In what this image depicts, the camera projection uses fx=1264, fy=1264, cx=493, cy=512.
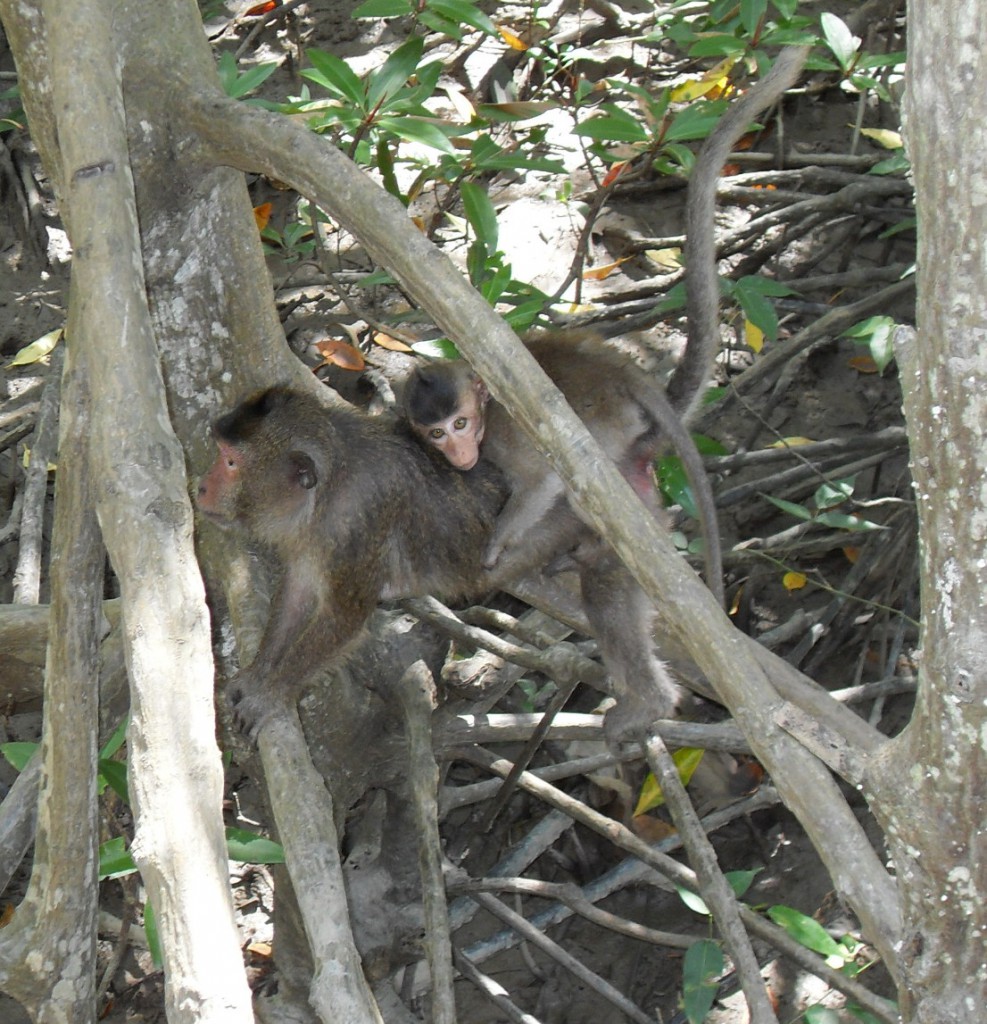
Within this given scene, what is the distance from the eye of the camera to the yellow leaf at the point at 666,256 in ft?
15.6

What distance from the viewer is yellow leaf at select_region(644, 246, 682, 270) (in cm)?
475

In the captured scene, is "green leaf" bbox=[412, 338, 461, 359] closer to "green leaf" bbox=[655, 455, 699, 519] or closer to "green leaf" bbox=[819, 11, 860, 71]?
"green leaf" bbox=[655, 455, 699, 519]

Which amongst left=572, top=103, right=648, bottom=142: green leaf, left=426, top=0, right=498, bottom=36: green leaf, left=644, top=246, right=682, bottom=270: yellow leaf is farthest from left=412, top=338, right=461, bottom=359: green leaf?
left=644, top=246, right=682, bottom=270: yellow leaf

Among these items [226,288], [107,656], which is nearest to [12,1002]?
[107,656]

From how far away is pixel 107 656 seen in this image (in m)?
3.19

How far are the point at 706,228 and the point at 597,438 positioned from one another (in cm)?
60

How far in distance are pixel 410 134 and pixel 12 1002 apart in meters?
2.80

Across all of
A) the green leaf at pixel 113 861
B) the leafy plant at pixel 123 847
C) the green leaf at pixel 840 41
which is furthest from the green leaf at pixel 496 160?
the green leaf at pixel 113 861

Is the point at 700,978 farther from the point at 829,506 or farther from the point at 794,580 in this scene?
the point at 794,580

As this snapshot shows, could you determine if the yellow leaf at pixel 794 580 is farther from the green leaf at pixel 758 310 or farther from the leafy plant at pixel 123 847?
the leafy plant at pixel 123 847

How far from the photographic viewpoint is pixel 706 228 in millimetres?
2918

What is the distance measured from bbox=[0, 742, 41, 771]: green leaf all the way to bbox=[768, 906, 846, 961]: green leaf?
1.78m

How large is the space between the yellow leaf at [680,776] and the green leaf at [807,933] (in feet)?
2.87

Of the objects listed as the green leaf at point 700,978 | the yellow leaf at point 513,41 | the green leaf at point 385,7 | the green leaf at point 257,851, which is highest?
the green leaf at point 385,7
